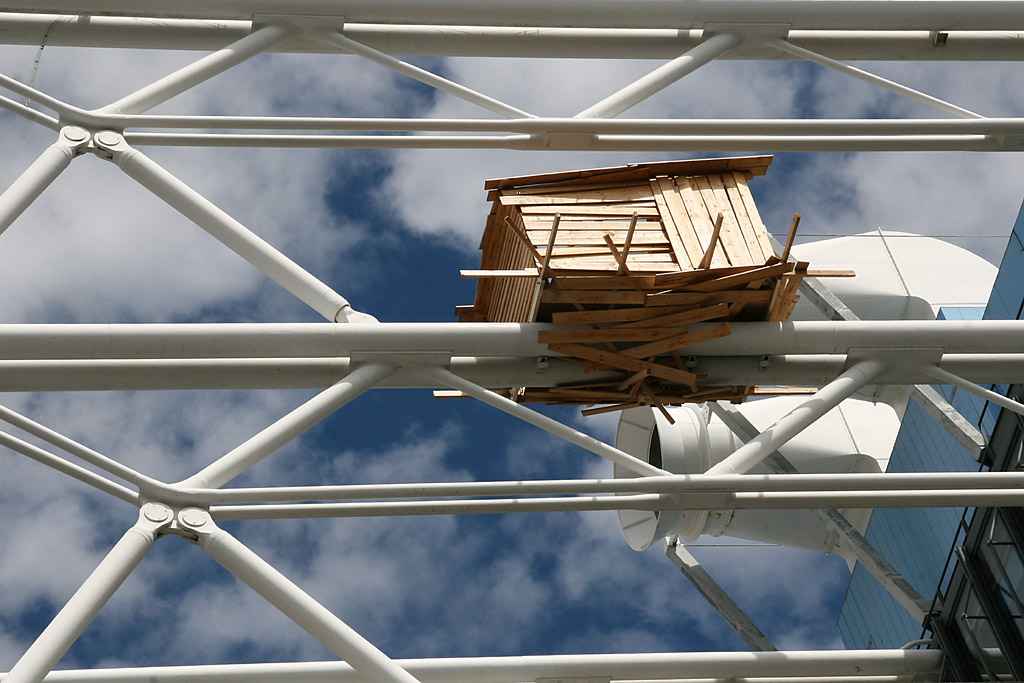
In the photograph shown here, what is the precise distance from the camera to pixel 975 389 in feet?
40.2

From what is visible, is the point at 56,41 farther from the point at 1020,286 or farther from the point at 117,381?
the point at 1020,286

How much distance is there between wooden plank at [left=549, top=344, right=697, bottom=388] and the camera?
12742 mm

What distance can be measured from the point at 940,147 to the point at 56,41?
8149mm

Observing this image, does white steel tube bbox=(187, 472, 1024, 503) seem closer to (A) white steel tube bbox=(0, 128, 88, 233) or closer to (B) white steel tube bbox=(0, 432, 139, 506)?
(B) white steel tube bbox=(0, 432, 139, 506)

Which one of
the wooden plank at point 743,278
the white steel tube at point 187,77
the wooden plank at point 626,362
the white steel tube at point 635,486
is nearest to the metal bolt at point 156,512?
the white steel tube at point 635,486

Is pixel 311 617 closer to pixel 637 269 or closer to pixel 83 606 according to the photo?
pixel 83 606

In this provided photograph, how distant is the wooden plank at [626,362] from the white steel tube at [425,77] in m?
2.08

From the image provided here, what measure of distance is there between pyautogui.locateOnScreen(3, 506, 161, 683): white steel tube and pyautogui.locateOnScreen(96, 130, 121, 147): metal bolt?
10.2ft

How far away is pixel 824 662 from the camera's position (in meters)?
16.7

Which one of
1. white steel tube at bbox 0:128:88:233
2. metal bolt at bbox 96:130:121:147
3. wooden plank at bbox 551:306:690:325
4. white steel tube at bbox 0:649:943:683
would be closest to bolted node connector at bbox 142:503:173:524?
white steel tube at bbox 0:128:88:233

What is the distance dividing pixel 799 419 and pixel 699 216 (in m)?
2.41

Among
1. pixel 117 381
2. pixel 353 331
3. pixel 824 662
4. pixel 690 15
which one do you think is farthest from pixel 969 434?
pixel 117 381

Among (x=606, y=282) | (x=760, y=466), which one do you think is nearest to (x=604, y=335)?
(x=606, y=282)

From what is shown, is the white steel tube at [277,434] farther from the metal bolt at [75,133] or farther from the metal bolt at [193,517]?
the metal bolt at [75,133]
